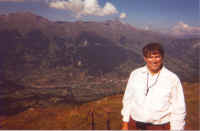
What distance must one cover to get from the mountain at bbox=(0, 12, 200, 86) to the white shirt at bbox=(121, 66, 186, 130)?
81706mm

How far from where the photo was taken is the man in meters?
1.56

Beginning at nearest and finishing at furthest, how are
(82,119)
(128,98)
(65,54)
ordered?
(128,98) < (82,119) < (65,54)

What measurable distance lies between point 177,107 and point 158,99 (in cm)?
19

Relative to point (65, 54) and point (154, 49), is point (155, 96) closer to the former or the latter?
point (154, 49)

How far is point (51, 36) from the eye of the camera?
6909 inches

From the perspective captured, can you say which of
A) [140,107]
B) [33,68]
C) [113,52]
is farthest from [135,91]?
[113,52]

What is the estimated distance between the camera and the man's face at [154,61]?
1.63 metres

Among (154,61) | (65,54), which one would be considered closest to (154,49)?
(154,61)

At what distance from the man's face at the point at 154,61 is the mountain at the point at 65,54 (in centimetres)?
8183

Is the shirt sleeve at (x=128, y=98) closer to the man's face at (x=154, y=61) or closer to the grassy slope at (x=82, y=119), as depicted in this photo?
the man's face at (x=154, y=61)

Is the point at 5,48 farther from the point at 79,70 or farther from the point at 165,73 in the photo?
the point at 165,73

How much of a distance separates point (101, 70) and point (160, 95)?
10603cm

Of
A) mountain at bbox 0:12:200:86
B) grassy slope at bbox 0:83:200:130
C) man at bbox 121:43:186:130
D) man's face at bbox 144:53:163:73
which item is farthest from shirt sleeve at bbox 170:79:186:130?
mountain at bbox 0:12:200:86

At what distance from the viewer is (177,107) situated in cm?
157
